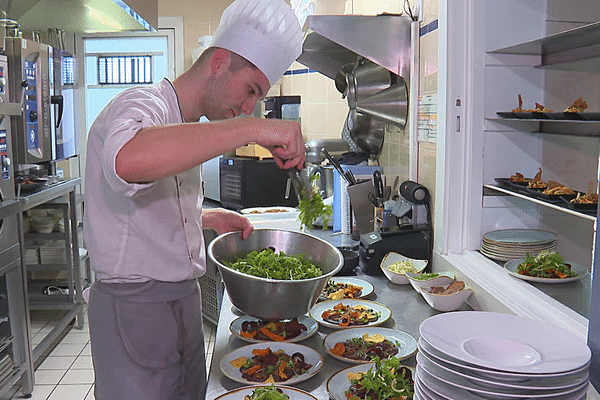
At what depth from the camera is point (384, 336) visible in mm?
1646

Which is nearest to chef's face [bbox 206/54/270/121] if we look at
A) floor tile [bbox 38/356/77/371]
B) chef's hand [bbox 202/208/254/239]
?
chef's hand [bbox 202/208/254/239]

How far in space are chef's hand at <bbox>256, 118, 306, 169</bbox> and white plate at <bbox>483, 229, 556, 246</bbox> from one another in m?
1.12

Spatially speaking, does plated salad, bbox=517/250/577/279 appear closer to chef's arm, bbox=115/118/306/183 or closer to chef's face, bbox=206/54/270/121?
chef's face, bbox=206/54/270/121

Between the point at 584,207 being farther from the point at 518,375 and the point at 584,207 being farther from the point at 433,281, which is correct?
the point at 518,375

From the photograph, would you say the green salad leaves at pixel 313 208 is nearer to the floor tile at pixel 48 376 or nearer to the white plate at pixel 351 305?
the white plate at pixel 351 305

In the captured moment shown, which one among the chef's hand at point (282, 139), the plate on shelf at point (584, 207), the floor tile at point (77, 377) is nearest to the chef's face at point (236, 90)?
the chef's hand at point (282, 139)

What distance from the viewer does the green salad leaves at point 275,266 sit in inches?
65.9

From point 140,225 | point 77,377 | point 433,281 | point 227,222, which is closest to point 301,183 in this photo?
point 227,222

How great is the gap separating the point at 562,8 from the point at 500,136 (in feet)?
1.58

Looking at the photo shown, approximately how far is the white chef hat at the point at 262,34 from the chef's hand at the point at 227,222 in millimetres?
578

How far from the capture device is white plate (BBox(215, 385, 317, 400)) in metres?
1.29

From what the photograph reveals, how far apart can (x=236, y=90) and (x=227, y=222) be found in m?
0.61

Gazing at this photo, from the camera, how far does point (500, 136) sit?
6.88 feet

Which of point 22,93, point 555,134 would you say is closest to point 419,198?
point 555,134
